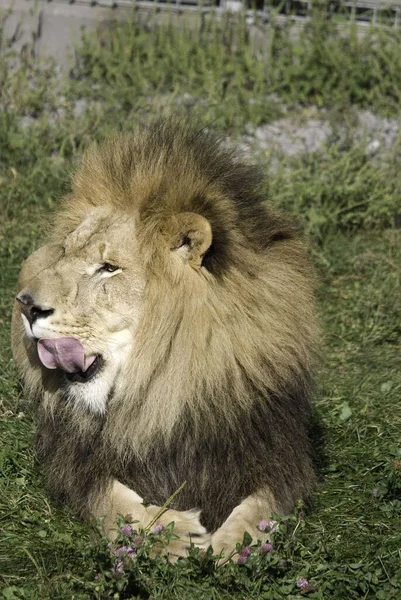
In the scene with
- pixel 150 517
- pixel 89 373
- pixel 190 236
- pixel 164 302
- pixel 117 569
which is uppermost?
pixel 190 236

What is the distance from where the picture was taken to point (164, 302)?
2877 mm

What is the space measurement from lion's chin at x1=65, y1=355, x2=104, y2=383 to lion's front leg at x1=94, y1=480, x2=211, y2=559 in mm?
320

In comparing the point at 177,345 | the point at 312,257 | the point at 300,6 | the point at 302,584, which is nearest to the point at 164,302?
the point at 177,345

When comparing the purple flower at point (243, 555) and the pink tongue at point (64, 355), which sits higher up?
the pink tongue at point (64, 355)

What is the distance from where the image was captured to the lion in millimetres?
2889

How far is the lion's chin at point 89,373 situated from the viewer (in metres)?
2.95

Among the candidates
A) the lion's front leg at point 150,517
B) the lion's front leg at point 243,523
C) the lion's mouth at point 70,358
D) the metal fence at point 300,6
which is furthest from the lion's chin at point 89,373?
the metal fence at point 300,6

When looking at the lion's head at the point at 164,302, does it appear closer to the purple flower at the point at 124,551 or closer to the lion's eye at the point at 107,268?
the lion's eye at the point at 107,268

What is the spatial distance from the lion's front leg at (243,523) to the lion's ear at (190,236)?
687 mm

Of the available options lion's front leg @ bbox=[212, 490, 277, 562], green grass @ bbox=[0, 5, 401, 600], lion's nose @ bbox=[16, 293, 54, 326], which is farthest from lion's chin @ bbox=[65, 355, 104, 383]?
lion's front leg @ bbox=[212, 490, 277, 562]

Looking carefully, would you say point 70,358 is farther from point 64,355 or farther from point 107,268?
point 107,268

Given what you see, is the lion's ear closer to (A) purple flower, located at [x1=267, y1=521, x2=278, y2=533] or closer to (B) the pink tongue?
(B) the pink tongue

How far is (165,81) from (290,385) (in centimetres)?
424

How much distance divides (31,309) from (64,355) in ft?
0.52
